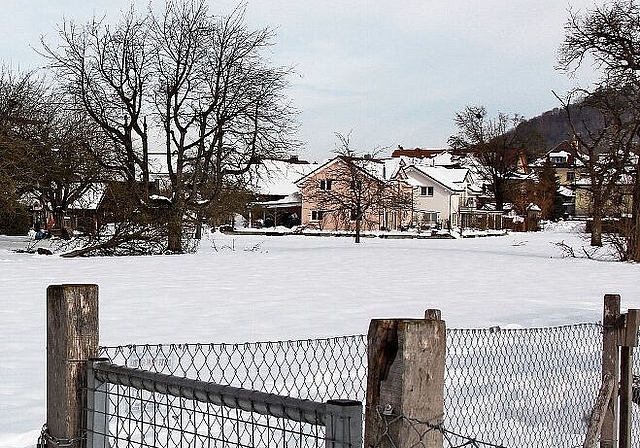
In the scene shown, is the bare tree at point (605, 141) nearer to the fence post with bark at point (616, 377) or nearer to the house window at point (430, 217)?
the fence post with bark at point (616, 377)

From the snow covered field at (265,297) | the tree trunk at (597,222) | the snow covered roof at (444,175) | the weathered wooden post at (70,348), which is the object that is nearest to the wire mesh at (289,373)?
the snow covered field at (265,297)

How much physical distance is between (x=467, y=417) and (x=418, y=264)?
1921 centimetres

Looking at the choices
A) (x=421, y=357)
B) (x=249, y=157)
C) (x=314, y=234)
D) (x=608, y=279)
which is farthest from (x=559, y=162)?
(x=421, y=357)

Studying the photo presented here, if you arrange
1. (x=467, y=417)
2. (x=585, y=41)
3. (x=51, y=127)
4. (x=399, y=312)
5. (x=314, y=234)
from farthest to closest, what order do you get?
(x=314, y=234) → (x=51, y=127) → (x=585, y=41) → (x=399, y=312) → (x=467, y=417)

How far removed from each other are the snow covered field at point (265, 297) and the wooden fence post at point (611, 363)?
12.2 ft

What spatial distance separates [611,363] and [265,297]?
9.94 m

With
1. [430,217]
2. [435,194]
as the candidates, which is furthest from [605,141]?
[435,194]

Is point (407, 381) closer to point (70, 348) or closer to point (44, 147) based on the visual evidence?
point (70, 348)

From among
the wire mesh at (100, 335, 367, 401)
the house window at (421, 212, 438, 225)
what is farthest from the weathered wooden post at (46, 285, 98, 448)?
the house window at (421, 212, 438, 225)

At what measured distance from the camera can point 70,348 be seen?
3385mm

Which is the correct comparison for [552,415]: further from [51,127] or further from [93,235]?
[51,127]

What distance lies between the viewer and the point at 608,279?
21156mm

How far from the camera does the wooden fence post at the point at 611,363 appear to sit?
575cm

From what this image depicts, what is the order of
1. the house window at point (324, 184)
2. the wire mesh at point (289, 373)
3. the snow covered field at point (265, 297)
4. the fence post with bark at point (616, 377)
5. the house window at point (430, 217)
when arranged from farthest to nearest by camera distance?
the house window at point (430, 217)
the house window at point (324, 184)
the snow covered field at point (265, 297)
the wire mesh at point (289, 373)
the fence post with bark at point (616, 377)
